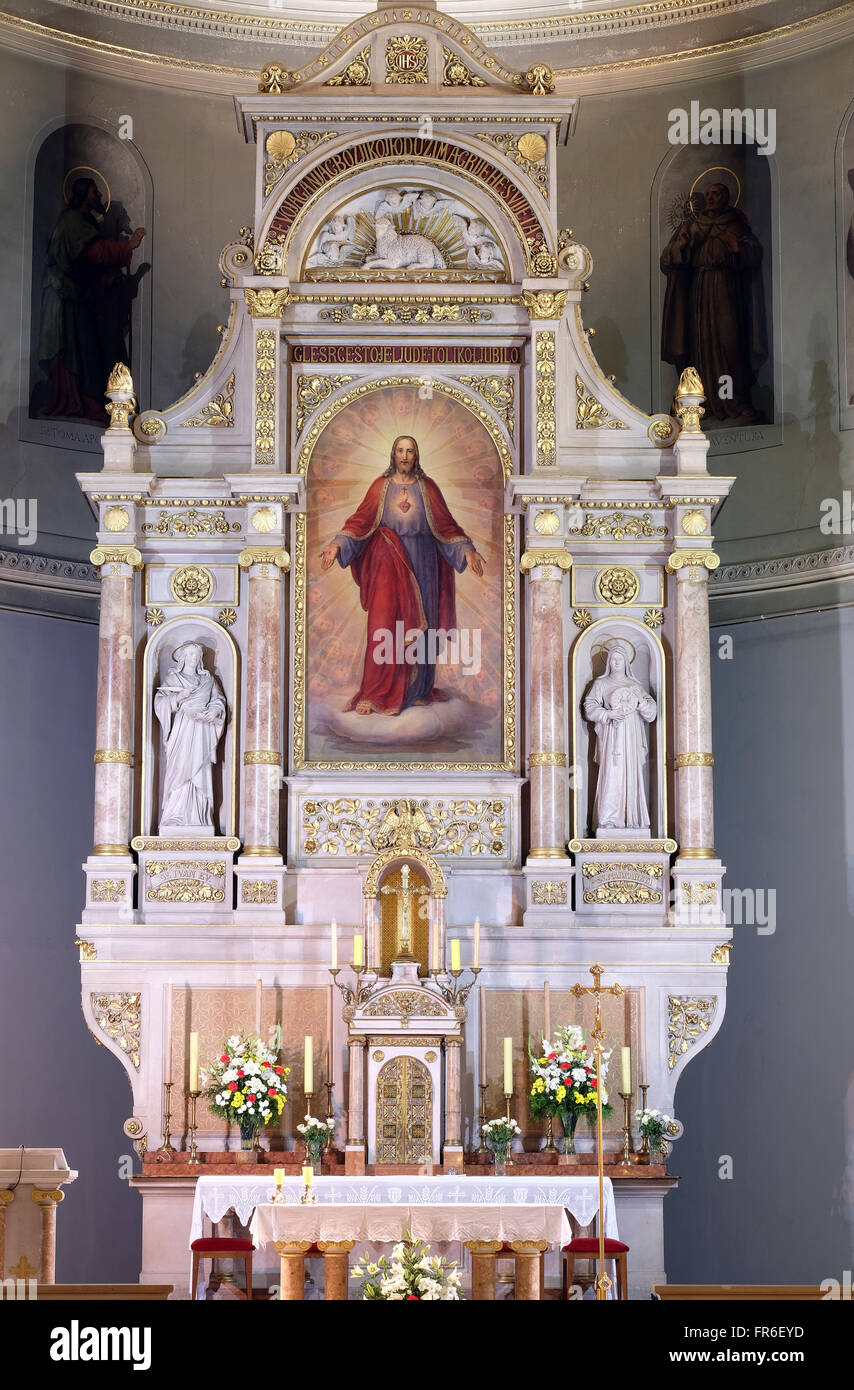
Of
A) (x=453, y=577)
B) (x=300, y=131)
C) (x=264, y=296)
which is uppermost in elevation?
(x=300, y=131)

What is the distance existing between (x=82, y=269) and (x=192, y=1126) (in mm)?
7766

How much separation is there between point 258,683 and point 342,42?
5.02 metres

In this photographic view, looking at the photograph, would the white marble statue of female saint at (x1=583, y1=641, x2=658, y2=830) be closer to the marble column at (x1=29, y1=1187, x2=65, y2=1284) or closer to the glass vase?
the glass vase

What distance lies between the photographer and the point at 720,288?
52.6 feet

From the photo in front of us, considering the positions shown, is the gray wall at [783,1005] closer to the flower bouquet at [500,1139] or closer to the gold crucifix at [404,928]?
the flower bouquet at [500,1139]

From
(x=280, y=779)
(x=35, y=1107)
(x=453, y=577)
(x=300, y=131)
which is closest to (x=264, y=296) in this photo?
(x=300, y=131)

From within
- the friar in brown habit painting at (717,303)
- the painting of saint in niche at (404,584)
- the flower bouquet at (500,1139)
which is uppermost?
the friar in brown habit painting at (717,303)

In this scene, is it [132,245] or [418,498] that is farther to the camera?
[132,245]

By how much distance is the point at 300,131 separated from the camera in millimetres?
13891

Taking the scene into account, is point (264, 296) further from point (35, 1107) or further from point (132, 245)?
point (35, 1107)

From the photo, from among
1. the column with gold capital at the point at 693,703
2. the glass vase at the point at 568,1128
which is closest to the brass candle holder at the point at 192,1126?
the glass vase at the point at 568,1128

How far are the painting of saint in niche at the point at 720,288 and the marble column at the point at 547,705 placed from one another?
10.6 ft

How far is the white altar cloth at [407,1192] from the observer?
36.5ft

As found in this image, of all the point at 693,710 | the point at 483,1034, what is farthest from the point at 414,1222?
the point at 693,710
